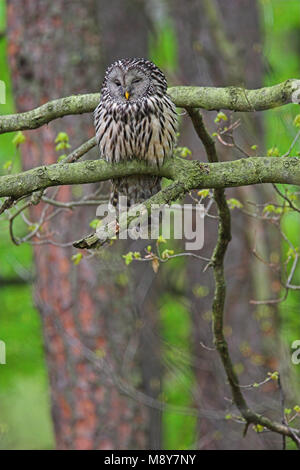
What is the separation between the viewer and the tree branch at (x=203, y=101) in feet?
13.6

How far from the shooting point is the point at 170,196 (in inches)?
151

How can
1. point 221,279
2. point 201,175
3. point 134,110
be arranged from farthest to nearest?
point 134,110 < point 221,279 < point 201,175

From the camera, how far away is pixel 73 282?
7.38 meters

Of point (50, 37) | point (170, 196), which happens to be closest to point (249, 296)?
point (50, 37)

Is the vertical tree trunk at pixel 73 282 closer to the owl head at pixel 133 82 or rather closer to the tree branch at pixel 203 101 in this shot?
the owl head at pixel 133 82

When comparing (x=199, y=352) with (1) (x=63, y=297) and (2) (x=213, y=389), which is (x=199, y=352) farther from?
(1) (x=63, y=297)

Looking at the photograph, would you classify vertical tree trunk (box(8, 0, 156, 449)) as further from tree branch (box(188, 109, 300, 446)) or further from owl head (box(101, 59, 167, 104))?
tree branch (box(188, 109, 300, 446))

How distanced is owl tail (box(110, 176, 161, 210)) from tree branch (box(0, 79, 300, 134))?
2.32ft

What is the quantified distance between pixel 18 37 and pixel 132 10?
2.88 m

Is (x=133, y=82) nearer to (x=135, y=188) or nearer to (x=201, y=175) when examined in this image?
(x=135, y=188)

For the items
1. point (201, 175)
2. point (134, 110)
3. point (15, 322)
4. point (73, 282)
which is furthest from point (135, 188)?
point (15, 322)

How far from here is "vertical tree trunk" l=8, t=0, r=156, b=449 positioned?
284 inches

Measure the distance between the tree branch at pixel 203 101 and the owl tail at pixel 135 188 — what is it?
706mm

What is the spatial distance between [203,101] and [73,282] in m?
3.47
